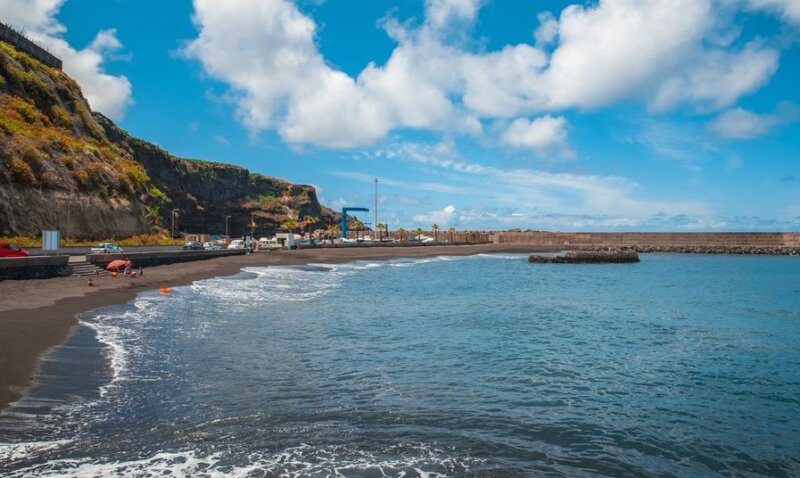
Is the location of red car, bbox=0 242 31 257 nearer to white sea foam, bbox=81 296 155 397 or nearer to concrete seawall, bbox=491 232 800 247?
white sea foam, bbox=81 296 155 397

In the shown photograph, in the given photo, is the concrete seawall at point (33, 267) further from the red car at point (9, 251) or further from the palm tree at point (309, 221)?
the palm tree at point (309, 221)

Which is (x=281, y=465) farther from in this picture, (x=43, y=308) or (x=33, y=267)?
(x=33, y=267)

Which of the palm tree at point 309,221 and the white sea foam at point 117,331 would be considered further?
the palm tree at point 309,221

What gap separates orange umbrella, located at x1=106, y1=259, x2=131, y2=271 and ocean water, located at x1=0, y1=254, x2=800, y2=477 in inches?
494

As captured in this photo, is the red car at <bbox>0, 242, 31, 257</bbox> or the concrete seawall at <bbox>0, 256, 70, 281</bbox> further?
the red car at <bbox>0, 242, 31, 257</bbox>

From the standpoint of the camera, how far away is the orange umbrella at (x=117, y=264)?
3478 cm

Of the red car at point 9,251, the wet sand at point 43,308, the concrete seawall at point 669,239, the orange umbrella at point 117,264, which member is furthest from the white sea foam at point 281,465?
the concrete seawall at point 669,239

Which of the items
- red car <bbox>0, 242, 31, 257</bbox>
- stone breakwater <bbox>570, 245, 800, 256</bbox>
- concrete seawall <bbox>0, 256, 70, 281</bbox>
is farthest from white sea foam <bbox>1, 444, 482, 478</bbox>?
stone breakwater <bbox>570, 245, 800, 256</bbox>

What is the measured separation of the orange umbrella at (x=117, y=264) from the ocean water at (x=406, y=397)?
12.5 metres

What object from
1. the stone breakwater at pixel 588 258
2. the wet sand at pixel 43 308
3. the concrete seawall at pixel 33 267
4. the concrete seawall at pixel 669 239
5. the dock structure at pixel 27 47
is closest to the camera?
the wet sand at pixel 43 308

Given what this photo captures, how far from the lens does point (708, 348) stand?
18.1 meters

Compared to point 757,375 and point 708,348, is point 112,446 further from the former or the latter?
point 708,348

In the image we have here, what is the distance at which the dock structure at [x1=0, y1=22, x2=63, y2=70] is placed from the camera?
216 feet

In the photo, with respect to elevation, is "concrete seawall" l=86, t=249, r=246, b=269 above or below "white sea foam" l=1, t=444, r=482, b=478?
above
